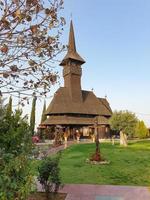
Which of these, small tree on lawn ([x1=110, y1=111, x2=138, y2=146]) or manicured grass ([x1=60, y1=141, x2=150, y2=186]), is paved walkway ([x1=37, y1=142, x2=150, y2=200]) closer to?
manicured grass ([x1=60, y1=141, x2=150, y2=186])

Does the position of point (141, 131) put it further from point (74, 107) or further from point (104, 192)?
point (104, 192)

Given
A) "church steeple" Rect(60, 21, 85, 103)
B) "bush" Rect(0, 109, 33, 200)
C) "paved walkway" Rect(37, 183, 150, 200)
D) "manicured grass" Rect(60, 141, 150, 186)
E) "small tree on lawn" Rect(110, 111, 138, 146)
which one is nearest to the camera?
"bush" Rect(0, 109, 33, 200)

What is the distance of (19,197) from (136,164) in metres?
12.8

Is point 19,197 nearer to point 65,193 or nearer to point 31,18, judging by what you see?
point 31,18

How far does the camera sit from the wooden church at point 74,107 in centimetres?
5241

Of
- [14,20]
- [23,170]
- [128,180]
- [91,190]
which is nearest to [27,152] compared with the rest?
[23,170]

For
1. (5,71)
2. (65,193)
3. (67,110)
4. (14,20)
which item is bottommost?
(65,193)

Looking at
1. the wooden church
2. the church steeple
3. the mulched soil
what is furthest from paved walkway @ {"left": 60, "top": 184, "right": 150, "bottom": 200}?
the church steeple

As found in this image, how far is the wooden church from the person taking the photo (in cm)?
5241

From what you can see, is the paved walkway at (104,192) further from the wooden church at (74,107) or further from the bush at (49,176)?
the wooden church at (74,107)

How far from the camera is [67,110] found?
5262 cm

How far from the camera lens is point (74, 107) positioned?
2147 inches

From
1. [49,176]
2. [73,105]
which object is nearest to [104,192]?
[49,176]

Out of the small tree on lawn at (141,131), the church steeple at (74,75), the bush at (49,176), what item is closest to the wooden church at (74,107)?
the church steeple at (74,75)
